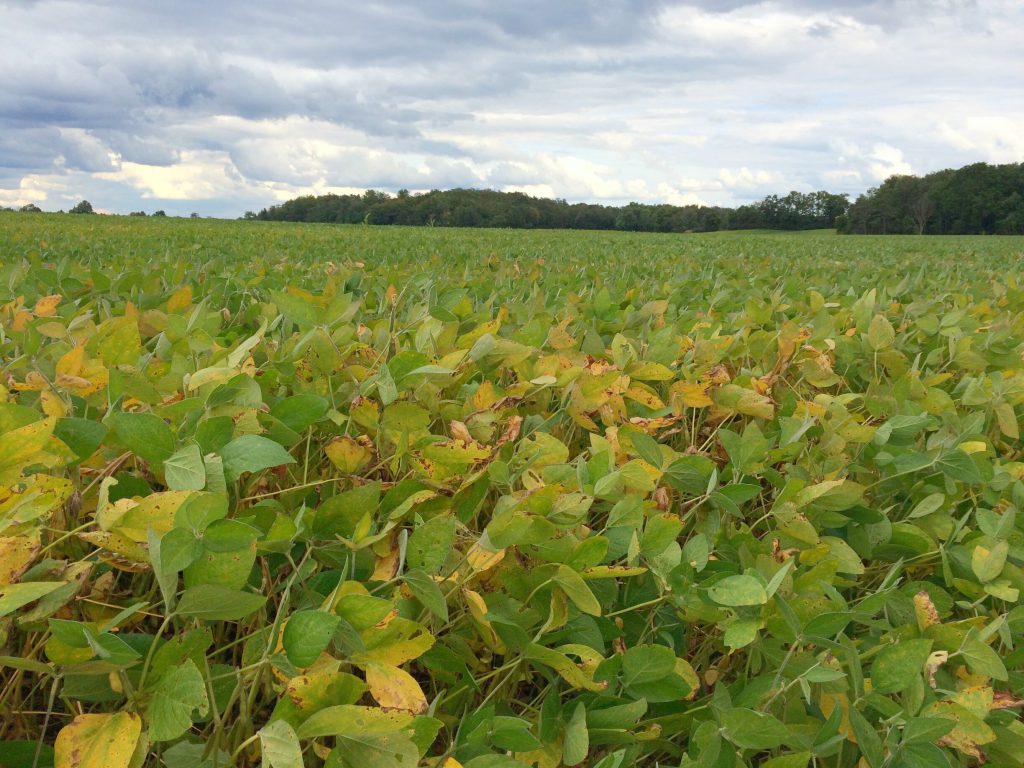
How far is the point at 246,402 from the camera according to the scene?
128 centimetres

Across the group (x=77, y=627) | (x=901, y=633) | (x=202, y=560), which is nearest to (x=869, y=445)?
(x=901, y=633)

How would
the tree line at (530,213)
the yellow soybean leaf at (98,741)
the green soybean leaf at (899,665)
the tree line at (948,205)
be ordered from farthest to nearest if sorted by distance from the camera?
1. the tree line at (948,205)
2. the tree line at (530,213)
3. the green soybean leaf at (899,665)
4. the yellow soybean leaf at (98,741)

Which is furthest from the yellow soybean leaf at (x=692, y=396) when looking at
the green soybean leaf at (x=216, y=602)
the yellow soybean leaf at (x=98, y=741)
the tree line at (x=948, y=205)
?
the tree line at (x=948, y=205)

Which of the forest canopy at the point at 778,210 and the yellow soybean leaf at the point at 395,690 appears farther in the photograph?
the forest canopy at the point at 778,210

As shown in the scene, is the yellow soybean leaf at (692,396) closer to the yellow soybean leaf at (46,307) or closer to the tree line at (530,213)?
the yellow soybean leaf at (46,307)

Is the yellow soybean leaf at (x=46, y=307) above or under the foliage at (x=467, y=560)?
above

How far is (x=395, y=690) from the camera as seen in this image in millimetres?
962

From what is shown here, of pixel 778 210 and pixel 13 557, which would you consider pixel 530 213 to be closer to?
pixel 778 210

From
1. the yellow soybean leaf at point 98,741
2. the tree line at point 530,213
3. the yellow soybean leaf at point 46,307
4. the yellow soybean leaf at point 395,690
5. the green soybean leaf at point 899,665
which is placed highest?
the tree line at point 530,213

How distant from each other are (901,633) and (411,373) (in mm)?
1054

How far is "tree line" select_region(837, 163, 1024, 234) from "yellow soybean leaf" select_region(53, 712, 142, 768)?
2862 inches

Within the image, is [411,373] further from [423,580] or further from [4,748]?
[4,748]

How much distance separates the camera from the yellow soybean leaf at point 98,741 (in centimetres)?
87

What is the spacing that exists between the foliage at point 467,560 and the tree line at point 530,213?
→ 38262 mm
